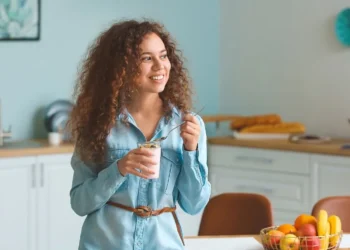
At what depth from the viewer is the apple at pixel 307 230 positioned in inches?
87.5

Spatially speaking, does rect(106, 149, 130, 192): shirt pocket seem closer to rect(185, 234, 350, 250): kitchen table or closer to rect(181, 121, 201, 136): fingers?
rect(181, 121, 201, 136): fingers

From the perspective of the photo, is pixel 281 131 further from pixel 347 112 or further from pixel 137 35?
pixel 137 35

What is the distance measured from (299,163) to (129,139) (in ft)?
7.82

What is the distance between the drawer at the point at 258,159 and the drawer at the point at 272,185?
3 cm

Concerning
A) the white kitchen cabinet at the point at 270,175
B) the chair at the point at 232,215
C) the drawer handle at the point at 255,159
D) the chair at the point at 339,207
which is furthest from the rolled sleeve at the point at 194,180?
the drawer handle at the point at 255,159

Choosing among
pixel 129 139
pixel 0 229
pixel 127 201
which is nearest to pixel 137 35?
pixel 129 139

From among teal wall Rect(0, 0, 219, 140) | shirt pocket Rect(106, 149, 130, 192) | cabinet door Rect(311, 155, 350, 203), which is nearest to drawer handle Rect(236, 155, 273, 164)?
cabinet door Rect(311, 155, 350, 203)

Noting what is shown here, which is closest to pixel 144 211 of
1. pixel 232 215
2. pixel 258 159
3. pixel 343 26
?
pixel 232 215

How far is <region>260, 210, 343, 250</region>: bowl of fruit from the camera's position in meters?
2.20

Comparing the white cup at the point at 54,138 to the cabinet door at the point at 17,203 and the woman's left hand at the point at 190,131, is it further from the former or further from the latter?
the woman's left hand at the point at 190,131

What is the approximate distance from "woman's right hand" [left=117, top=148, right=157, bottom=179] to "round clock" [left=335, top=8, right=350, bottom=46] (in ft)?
9.48

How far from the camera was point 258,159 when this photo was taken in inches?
182

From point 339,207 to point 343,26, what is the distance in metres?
1.85

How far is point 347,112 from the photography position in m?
4.68
